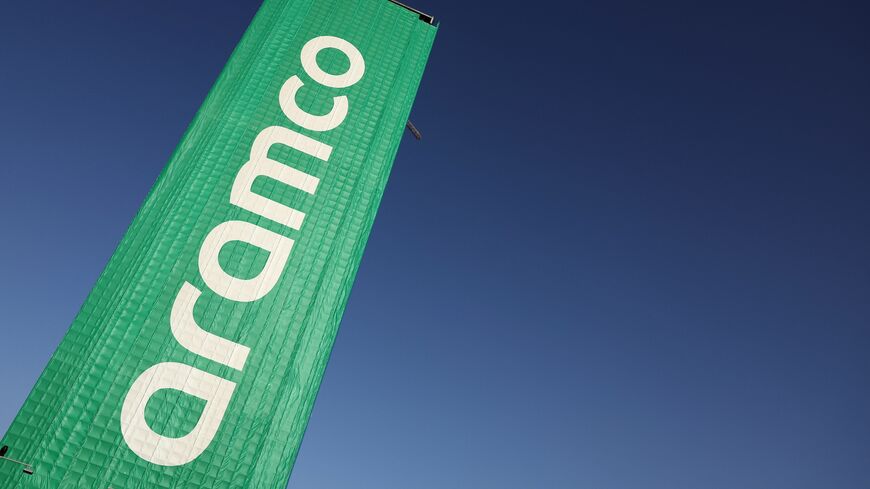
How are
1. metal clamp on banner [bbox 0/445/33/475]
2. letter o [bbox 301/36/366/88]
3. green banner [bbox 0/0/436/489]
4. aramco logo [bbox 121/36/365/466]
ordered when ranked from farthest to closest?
1. letter o [bbox 301/36/366/88]
2. aramco logo [bbox 121/36/365/466]
3. green banner [bbox 0/0/436/489]
4. metal clamp on banner [bbox 0/445/33/475]

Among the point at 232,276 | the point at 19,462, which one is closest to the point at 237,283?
the point at 232,276

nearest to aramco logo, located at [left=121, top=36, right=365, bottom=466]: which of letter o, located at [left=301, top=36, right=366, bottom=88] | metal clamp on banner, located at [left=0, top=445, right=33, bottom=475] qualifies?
letter o, located at [left=301, top=36, right=366, bottom=88]

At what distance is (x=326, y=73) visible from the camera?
16219 millimetres

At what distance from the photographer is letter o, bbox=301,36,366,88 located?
16094 mm

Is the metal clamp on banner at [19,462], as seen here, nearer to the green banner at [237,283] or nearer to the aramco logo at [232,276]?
the green banner at [237,283]

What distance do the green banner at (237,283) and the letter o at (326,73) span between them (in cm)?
6

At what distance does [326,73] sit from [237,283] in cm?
723

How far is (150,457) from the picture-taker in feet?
34.4

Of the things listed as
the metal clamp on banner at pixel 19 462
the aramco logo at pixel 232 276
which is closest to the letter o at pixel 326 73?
the aramco logo at pixel 232 276

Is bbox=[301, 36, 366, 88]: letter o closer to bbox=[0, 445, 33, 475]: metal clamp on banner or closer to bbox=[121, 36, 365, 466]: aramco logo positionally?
bbox=[121, 36, 365, 466]: aramco logo

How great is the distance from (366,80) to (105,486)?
483 inches

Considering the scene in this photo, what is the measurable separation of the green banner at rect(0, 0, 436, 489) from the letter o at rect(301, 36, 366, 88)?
56mm

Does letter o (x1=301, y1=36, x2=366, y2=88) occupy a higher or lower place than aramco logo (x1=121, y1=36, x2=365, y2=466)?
higher

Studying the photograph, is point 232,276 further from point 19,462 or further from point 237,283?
point 19,462
